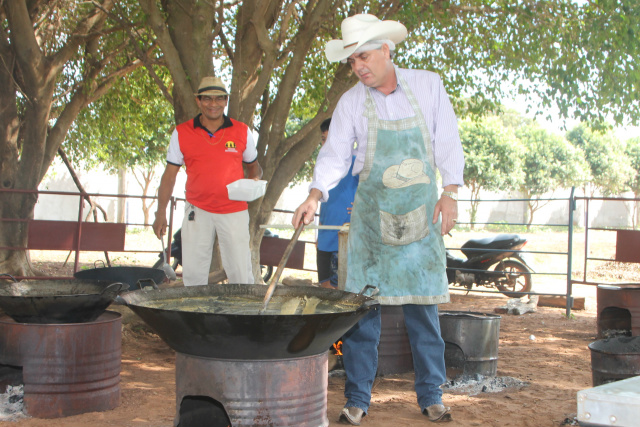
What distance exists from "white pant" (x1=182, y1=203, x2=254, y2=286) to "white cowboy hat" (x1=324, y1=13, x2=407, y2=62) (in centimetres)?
203

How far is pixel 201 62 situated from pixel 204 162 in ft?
8.00

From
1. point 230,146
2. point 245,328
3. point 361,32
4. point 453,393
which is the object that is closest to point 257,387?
point 245,328

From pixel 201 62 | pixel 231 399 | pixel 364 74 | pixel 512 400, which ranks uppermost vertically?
pixel 201 62

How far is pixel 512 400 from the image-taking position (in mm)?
4344

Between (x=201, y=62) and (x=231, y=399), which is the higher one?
(x=201, y=62)

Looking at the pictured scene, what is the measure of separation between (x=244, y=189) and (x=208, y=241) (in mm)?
509

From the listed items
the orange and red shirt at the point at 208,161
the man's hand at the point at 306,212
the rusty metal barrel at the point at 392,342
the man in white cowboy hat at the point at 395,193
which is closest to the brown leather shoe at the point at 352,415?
the man in white cowboy hat at the point at 395,193

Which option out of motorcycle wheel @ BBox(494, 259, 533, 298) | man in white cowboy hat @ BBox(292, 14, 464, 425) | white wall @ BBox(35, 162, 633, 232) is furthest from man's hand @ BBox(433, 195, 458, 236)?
white wall @ BBox(35, 162, 633, 232)

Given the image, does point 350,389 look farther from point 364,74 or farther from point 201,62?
point 201,62

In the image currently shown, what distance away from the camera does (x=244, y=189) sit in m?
4.99

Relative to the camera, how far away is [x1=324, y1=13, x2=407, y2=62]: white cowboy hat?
3.32 metres

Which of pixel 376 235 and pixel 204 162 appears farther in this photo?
pixel 204 162

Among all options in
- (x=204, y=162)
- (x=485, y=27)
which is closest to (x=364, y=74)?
(x=204, y=162)

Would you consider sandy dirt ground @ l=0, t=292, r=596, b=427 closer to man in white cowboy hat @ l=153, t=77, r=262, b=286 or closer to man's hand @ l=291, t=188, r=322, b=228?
man in white cowboy hat @ l=153, t=77, r=262, b=286
